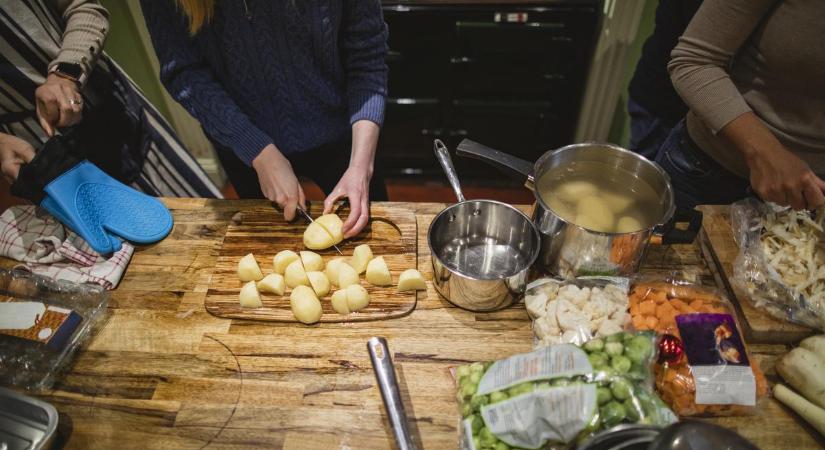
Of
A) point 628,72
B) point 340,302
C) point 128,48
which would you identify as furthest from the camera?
point 628,72

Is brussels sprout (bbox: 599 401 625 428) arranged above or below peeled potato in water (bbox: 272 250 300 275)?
above

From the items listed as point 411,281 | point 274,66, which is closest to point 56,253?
point 274,66

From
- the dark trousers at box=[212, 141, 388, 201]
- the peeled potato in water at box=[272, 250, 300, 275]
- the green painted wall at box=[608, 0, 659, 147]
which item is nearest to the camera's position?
the peeled potato in water at box=[272, 250, 300, 275]

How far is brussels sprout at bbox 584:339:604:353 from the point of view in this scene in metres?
0.81

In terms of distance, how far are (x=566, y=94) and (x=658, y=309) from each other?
6.57ft

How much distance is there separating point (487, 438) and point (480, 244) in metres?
0.54

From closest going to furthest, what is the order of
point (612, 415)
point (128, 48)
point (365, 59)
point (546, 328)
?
point (612, 415)
point (546, 328)
point (365, 59)
point (128, 48)

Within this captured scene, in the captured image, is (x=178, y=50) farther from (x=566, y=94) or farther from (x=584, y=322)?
(x=566, y=94)

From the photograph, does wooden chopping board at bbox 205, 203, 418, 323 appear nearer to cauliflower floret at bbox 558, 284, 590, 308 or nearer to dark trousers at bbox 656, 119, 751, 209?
cauliflower floret at bbox 558, 284, 590, 308

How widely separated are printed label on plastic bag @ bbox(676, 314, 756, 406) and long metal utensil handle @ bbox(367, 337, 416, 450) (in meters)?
0.56

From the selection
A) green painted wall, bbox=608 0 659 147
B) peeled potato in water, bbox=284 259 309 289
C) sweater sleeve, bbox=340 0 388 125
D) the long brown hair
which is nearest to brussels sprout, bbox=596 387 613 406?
peeled potato in water, bbox=284 259 309 289

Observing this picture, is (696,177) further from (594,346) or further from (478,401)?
(478,401)

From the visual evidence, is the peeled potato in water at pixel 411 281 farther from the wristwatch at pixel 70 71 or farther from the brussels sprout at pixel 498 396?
the wristwatch at pixel 70 71

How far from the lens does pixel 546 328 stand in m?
0.97
